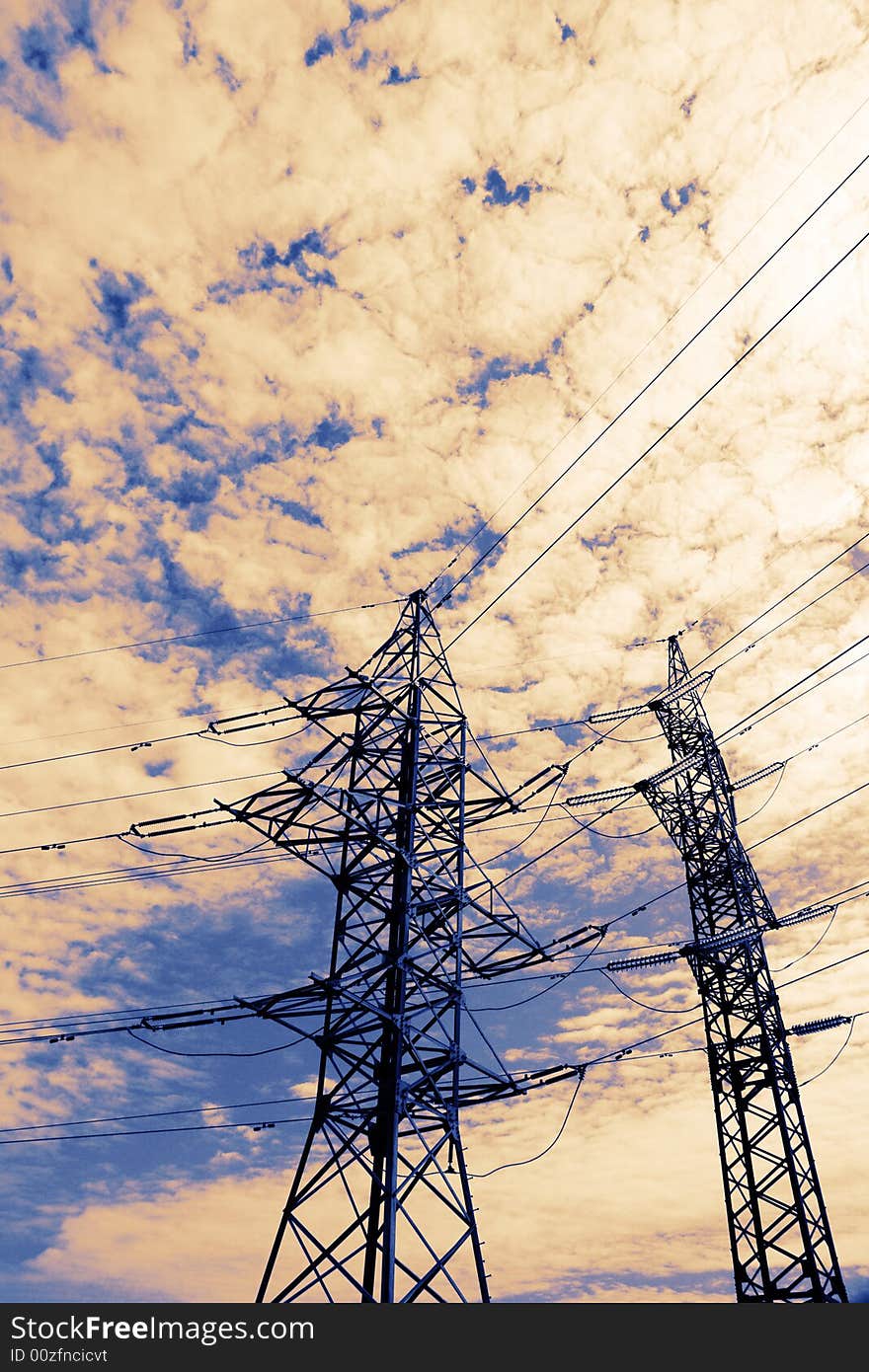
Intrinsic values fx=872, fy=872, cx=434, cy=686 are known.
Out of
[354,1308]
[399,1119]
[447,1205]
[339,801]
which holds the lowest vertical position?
[354,1308]

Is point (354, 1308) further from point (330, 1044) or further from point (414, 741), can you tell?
point (414, 741)

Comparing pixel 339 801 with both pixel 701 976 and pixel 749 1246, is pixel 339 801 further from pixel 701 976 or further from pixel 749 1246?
pixel 749 1246

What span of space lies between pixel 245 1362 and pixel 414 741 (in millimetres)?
12314

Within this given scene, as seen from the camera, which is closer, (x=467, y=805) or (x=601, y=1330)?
(x=601, y=1330)

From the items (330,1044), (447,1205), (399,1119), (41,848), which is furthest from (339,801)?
(41,848)

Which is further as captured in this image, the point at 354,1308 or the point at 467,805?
the point at 467,805

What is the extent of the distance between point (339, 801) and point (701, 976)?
12.4m

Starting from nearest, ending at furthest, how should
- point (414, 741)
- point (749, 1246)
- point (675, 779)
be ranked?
A: point (414, 741)
point (749, 1246)
point (675, 779)

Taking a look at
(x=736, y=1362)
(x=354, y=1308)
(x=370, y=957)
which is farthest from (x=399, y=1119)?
(x=736, y=1362)

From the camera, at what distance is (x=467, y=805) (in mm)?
21484

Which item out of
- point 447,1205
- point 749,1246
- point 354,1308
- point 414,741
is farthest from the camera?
point 749,1246

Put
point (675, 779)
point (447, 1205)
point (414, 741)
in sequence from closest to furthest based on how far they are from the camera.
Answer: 1. point (447, 1205)
2. point (414, 741)
3. point (675, 779)

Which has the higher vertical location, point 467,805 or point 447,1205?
point 467,805

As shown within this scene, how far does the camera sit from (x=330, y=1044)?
16.7 metres
